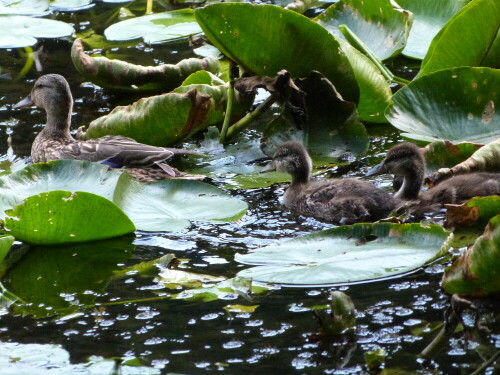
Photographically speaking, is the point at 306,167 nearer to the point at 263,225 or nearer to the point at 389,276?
the point at 263,225

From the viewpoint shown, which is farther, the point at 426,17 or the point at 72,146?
the point at 426,17

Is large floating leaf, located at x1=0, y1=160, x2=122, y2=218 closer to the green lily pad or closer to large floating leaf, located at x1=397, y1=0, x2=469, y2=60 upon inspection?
the green lily pad

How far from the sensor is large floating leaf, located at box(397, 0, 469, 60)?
24.1 ft

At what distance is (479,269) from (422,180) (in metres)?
1.63

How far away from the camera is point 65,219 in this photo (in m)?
4.70

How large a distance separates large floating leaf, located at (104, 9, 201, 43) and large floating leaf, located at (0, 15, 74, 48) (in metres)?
0.47

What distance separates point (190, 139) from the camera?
21.7 ft

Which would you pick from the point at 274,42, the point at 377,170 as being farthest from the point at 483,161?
the point at 274,42

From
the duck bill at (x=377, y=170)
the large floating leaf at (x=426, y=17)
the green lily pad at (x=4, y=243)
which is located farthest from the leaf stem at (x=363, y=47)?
the green lily pad at (x=4, y=243)

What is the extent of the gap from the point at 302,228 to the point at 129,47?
3.95 metres

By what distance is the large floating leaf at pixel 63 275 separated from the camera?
14.0 feet

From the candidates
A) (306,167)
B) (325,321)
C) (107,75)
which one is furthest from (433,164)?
(107,75)

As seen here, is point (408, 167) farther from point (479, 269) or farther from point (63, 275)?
point (63, 275)

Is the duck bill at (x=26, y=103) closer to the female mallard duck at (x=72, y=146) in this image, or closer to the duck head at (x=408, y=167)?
the female mallard duck at (x=72, y=146)
